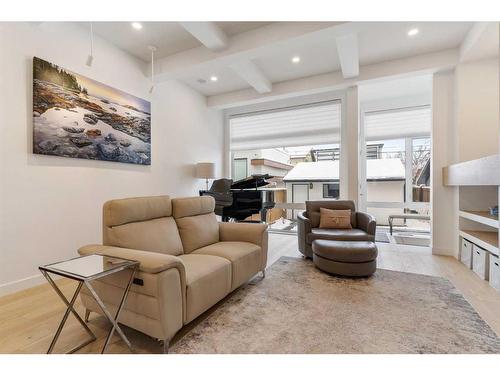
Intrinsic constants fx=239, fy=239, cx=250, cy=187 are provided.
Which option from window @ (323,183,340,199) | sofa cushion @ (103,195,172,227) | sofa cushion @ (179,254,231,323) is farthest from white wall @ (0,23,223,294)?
window @ (323,183,340,199)

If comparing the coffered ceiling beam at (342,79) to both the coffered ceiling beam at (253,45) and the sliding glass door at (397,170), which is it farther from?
the coffered ceiling beam at (253,45)

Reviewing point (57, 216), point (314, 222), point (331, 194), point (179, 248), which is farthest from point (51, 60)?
point (331, 194)

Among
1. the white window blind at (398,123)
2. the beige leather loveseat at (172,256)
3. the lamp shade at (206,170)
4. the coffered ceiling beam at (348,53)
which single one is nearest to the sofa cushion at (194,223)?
the beige leather loveseat at (172,256)

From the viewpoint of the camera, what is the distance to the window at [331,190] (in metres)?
5.03

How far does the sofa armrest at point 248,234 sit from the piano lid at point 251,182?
1.73 meters

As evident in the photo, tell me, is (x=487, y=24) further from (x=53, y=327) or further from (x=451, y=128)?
(x=53, y=327)

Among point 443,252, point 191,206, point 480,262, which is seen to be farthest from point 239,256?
point 443,252

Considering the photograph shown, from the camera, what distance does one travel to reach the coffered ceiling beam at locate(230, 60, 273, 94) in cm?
380

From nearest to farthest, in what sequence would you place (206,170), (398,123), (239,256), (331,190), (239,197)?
1. (239,256)
2. (239,197)
3. (206,170)
4. (398,123)
5. (331,190)

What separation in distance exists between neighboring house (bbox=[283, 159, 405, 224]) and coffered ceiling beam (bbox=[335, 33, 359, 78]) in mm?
1755

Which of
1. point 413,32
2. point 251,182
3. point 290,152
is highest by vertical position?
point 413,32

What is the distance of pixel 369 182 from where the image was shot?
5180mm

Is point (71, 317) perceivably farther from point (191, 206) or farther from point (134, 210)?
point (191, 206)

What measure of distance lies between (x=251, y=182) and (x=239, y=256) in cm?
237
